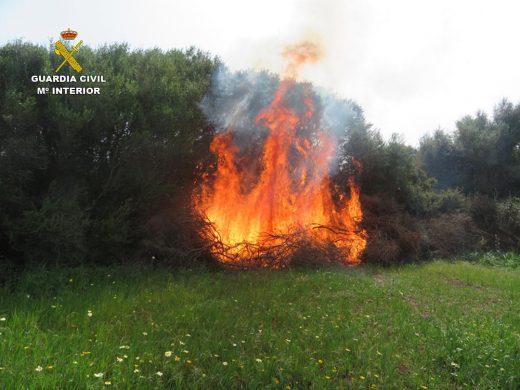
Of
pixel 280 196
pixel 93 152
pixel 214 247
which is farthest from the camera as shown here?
pixel 280 196

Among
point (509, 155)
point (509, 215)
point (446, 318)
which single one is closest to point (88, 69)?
point (446, 318)

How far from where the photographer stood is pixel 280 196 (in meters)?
14.0

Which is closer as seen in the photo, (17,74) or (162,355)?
(162,355)

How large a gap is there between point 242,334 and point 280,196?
27.7 ft

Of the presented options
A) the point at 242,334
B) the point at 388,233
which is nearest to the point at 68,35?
the point at 242,334

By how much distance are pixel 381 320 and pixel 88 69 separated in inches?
329

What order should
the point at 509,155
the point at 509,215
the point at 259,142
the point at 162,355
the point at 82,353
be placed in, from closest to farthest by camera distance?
1. the point at 82,353
2. the point at 162,355
3. the point at 259,142
4. the point at 509,215
5. the point at 509,155

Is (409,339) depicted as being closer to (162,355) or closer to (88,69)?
(162,355)

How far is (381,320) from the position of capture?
7055 millimetres

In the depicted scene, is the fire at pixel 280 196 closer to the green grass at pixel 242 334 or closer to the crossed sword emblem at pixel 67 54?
the green grass at pixel 242 334

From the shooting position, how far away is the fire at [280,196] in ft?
39.5

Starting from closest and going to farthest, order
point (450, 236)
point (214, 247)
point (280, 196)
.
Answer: point (214, 247), point (280, 196), point (450, 236)

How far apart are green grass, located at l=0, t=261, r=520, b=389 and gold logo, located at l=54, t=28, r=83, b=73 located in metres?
4.67

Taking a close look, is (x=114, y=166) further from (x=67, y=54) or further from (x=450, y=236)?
(x=450, y=236)
